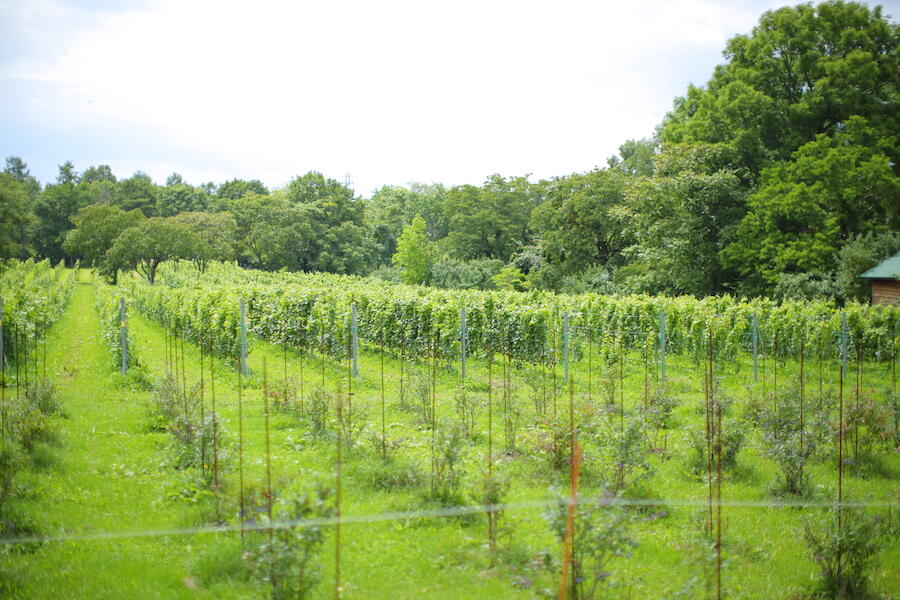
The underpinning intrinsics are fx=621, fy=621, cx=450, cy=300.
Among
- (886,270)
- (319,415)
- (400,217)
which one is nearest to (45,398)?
(319,415)

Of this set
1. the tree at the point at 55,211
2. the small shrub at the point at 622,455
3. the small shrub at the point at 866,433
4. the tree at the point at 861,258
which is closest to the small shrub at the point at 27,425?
the small shrub at the point at 622,455

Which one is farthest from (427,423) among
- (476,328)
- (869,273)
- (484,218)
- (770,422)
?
(484,218)

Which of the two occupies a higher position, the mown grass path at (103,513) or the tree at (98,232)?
the tree at (98,232)

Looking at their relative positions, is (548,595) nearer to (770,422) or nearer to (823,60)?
(770,422)

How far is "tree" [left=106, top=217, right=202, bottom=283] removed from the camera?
40.9 m

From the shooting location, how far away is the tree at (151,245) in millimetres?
40906

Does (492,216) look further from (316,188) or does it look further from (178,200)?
(178,200)

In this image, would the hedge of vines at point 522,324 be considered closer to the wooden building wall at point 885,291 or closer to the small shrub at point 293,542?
the wooden building wall at point 885,291

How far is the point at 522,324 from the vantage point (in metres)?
16.0

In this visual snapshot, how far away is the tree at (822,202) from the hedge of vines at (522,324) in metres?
6.25

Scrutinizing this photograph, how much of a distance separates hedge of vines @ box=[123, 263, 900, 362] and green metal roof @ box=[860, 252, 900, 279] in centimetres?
350

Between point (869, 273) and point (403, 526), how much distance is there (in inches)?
832

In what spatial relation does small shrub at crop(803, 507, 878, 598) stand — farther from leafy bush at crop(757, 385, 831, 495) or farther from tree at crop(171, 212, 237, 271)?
tree at crop(171, 212, 237, 271)

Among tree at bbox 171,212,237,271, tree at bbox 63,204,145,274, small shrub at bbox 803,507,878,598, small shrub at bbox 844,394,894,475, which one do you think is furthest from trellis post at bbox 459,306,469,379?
tree at bbox 171,212,237,271
